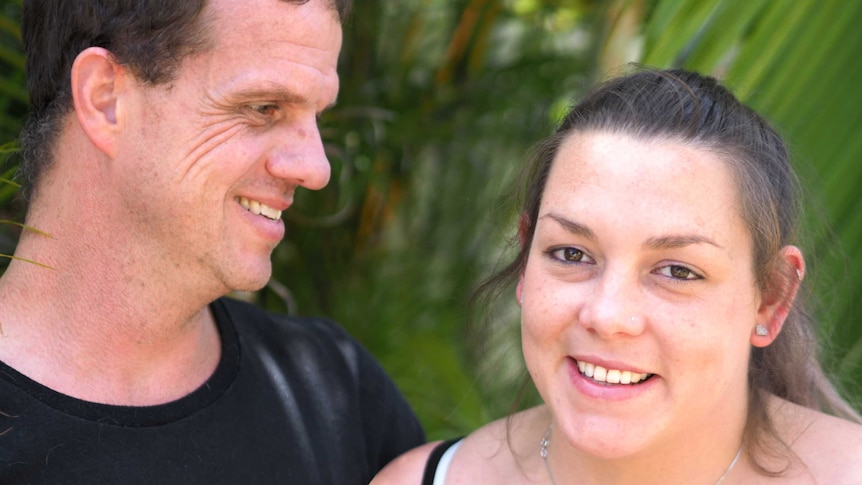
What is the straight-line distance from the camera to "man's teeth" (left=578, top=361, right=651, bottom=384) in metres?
1.69

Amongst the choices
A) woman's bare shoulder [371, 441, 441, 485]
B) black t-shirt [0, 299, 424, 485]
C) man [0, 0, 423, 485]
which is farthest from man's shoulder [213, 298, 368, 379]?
woman's bare shoulder [371, 441, 441, 485]

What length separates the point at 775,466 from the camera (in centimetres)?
184

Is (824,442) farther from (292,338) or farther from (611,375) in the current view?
(292,338)

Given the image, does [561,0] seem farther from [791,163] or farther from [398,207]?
[791,163]

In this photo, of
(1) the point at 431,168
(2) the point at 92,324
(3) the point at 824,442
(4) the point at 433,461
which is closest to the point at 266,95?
(2) the point at 92,324

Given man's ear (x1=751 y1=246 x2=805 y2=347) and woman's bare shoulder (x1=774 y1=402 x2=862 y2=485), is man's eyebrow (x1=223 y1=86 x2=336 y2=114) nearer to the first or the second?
man's ear (x1=751 y1=246 x2=805 y2=347)

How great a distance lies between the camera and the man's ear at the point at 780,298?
70.7 inches

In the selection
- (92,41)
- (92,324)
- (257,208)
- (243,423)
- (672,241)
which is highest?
(672,241)

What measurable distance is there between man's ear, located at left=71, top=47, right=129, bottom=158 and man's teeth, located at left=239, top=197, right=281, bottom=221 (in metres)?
0.28

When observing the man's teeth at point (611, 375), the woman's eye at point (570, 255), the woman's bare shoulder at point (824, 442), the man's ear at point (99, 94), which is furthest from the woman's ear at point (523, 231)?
the man's ear at point (99, 94)

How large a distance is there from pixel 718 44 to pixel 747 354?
0.61 metres

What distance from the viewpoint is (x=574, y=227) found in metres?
1.73

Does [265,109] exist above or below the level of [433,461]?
above

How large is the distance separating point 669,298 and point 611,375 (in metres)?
0.17
